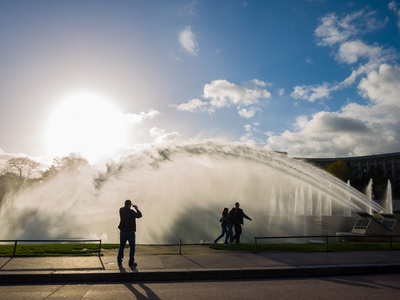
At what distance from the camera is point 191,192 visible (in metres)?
25.2

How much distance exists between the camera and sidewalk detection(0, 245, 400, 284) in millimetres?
8461

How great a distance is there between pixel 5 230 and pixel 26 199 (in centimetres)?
304

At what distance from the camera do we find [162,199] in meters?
23.0

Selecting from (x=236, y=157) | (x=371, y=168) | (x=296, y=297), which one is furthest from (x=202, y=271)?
(x=371, y=168)

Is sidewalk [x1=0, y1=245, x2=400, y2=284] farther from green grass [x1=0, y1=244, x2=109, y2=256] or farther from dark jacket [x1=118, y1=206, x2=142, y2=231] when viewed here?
dark jacket [x1=118, y1=206, x2=142, y2=231]

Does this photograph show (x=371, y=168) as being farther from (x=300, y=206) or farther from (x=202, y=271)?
(x=202, y=271)

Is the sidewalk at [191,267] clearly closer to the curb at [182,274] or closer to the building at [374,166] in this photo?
the curb at [182,274]

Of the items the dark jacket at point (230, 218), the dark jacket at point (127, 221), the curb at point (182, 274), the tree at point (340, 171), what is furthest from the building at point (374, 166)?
the dark jacket at point (127, 221)

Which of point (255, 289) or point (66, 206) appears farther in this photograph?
point (66, 206)

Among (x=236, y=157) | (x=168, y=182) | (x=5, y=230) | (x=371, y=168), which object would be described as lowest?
(x=5, y=230)

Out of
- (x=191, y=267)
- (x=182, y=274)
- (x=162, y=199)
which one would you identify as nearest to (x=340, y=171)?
(x=162, y=199)

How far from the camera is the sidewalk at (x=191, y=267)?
8461mm

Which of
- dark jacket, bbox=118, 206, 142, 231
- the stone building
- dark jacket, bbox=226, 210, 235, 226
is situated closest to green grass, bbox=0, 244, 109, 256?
dark jacket, bbox=118, 206, 142, 231

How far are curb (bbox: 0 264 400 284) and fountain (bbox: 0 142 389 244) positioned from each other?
10806mm
